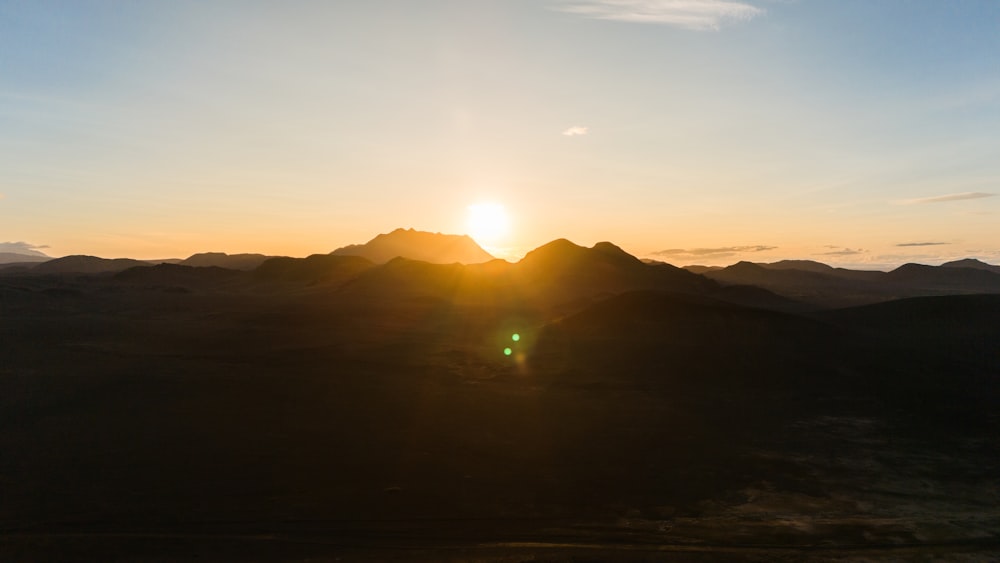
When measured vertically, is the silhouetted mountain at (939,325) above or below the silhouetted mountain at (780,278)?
below

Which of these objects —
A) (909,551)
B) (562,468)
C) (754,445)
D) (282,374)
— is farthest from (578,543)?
(282,374)

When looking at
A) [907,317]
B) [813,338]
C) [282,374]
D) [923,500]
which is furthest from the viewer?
[907,317]

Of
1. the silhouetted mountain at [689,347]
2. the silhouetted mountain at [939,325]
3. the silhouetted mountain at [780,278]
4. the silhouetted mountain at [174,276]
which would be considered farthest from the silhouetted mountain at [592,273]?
the silhouetted mountain at [174,276]

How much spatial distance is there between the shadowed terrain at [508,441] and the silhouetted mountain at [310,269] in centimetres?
7243

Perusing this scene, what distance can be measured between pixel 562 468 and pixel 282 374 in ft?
50.2

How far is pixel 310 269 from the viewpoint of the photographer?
117 m

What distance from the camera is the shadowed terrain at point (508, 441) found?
10719mm

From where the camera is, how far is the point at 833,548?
10375 mm

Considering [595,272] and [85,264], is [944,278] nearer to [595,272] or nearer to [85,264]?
[595,272]

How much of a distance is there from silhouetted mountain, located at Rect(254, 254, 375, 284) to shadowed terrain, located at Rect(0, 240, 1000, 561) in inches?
2851

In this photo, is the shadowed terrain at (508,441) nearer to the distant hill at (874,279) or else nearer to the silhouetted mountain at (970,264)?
the distant hill at (874,279)

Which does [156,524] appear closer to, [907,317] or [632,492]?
[632,492]

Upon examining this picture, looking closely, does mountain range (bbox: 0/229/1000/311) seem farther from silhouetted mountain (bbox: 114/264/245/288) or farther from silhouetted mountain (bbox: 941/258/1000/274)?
silhouetted mountain (bbox: 941/258/1000/274)

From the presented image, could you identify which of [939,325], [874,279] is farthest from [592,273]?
[874,279]
